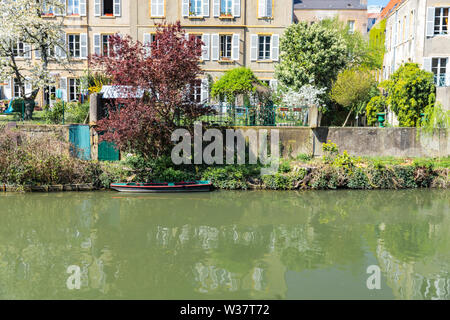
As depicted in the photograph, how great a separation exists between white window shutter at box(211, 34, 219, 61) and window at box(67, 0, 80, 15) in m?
8.78

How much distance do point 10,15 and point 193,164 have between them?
12253 millimetres

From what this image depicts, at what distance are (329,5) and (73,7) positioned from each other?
24263 mm

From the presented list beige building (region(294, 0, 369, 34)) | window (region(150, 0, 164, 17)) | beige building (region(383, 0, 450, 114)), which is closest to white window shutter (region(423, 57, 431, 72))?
beige building (region(383, 0, 450, 114))

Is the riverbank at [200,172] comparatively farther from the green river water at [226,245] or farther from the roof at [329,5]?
the roof at [329,5]

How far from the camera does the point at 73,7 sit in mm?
30000

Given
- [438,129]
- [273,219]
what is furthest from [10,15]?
[438,129]

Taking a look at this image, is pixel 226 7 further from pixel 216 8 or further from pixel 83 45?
pixel 83 45

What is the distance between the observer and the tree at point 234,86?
2256 cm

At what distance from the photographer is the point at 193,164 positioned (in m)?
17.9

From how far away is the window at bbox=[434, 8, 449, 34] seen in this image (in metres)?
23.9

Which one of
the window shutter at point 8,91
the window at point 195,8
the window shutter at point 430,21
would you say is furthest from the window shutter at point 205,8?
the window shutter at point 8,91

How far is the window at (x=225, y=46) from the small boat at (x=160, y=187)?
49.2ft

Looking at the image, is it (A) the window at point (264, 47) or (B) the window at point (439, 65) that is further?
(A) the window at point (264, 47)
